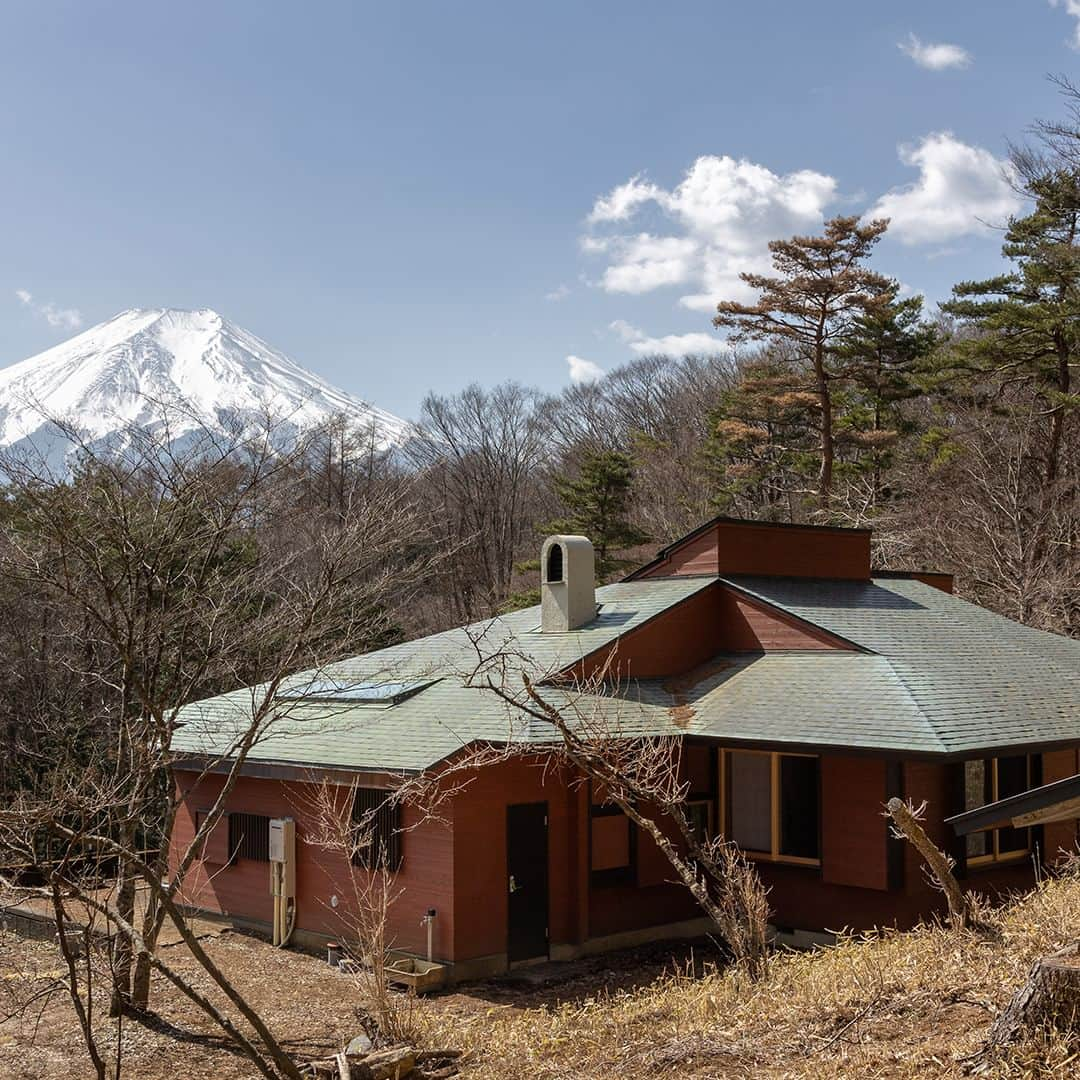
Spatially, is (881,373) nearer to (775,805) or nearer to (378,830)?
(775,805)

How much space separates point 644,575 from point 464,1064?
35.5 feet

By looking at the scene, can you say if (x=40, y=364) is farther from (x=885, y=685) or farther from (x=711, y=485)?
(x=885, y=685)

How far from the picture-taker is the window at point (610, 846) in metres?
13.6

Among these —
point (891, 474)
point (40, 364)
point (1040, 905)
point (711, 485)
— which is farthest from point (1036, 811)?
point (40, 364)

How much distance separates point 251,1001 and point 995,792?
29.3ft

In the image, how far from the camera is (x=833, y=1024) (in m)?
6.54

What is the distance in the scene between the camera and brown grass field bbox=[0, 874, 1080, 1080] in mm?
5973

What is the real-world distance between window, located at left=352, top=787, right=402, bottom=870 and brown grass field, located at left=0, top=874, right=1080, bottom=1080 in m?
1.45

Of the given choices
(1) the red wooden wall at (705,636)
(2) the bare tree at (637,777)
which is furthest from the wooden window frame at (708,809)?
(1) the red wooden wall at (705,636)

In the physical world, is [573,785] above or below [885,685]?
below

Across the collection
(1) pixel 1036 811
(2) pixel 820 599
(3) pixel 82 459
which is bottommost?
(1) pixel 1036 811

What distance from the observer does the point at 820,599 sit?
53.7 feet

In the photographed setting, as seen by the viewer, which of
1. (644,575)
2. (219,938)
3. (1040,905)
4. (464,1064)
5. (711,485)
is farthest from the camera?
(711,485)

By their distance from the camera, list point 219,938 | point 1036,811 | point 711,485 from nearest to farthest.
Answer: point 1036,811, point 219,938, point 711,485
